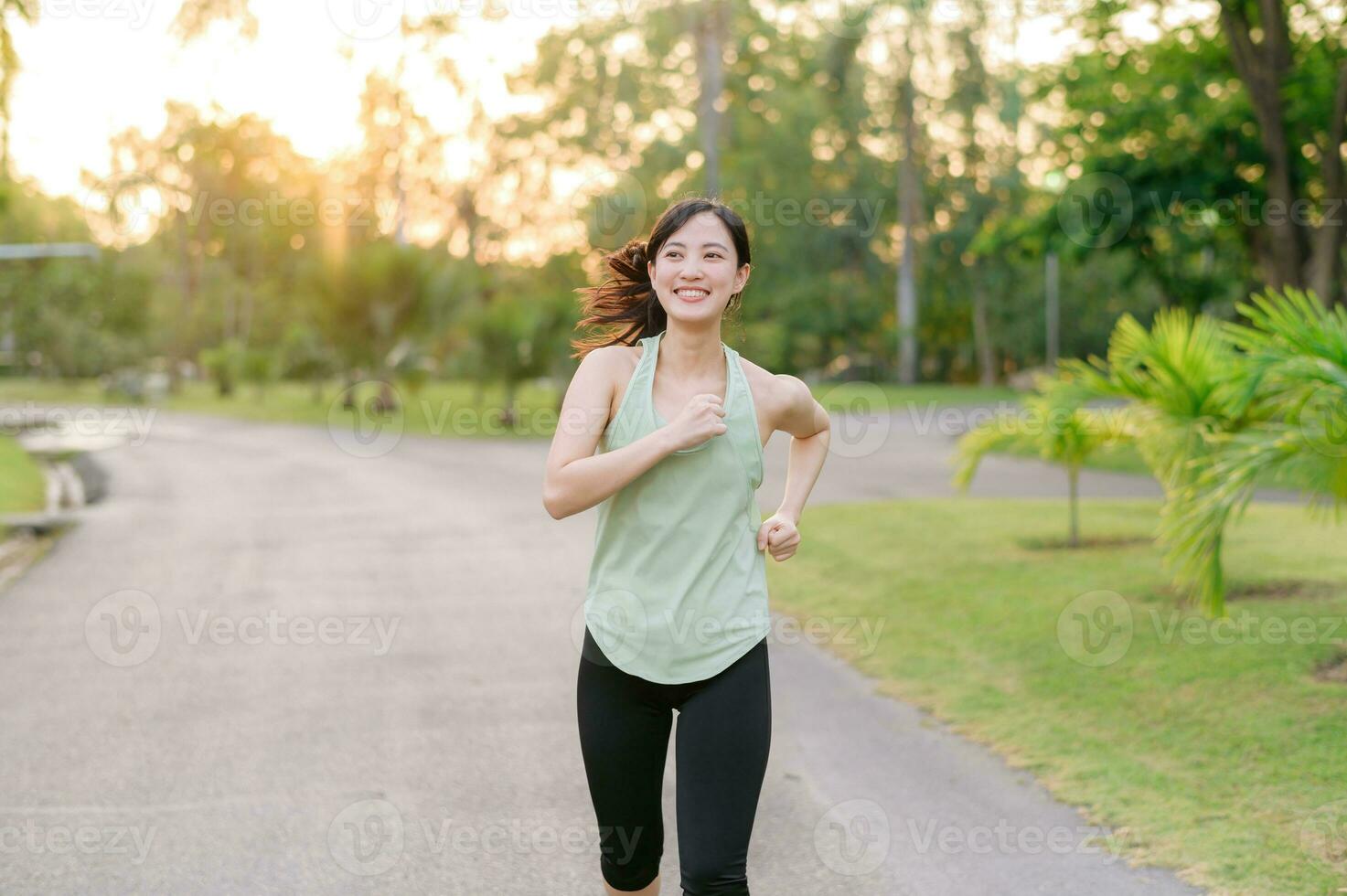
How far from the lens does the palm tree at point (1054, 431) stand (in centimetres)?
995

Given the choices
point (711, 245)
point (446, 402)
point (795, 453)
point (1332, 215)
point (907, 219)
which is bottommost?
point (446, 402)

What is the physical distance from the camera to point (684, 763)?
2.92 metres

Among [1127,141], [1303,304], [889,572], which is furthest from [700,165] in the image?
[1303,304]

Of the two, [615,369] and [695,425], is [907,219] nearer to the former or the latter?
[615,369]

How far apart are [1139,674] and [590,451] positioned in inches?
185

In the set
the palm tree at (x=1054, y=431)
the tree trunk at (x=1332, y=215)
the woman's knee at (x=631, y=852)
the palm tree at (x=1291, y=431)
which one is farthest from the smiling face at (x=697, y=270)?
the tree trunk at (x=1332, y=215)

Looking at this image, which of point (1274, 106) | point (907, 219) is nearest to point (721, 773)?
point (1274, 106)

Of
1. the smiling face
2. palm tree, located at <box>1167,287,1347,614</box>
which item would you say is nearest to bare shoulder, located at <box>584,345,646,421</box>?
the smiling face

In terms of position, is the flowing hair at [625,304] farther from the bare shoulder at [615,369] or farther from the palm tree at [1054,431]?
the palm tree at [1054,431]

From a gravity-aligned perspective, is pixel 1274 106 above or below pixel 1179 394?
above

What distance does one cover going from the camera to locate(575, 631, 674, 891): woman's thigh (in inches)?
117

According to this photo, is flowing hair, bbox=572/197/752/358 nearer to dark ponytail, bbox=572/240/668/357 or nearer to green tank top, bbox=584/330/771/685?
dark ponytail, bbox=572/240/668/357

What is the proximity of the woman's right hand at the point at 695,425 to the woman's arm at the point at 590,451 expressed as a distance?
0.05 feet

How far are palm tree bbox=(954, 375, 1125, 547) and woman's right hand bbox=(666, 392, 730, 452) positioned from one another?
7.29 m
